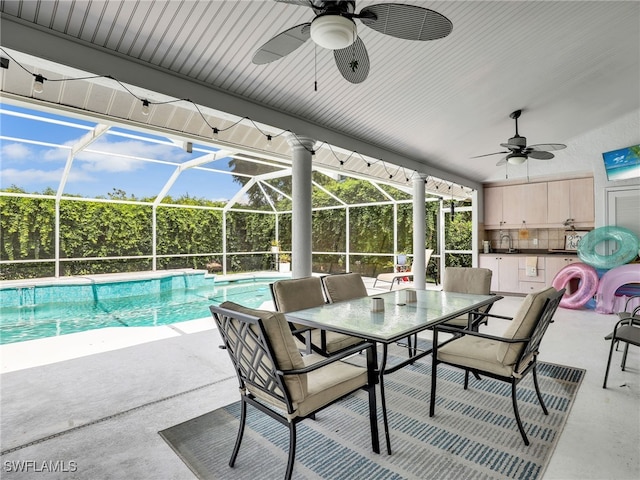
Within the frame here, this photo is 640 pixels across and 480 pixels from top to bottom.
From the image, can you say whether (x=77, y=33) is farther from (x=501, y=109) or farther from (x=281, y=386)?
(x=501, y=109)

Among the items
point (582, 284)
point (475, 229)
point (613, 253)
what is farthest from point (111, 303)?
point (613, 253)

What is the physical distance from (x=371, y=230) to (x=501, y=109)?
613cm

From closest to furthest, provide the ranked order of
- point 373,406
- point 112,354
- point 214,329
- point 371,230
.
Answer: point 373,406 → point 112,354 → point 214,329 → point 371,230

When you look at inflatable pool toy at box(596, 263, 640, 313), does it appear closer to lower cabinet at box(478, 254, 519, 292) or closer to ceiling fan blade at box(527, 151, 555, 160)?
lower cabinet at box(478, 254, 519, 292)

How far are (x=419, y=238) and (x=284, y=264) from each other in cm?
629

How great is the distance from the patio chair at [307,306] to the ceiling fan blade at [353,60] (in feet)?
5.84

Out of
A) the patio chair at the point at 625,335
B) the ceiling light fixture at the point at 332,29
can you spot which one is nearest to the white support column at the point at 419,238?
the patio chair at the point at 625,335

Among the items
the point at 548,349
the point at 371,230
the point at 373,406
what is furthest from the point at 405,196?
the point at 373,406

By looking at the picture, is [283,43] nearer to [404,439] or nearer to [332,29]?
[332,29]

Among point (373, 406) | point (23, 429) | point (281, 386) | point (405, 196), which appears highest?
point (405, 196)

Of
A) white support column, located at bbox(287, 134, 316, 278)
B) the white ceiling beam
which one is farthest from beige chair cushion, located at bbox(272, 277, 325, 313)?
the white ceiling beam

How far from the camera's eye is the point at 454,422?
97.1 inches

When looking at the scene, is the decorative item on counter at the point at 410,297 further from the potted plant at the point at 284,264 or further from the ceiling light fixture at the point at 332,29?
the potted plant at the point at 284,264

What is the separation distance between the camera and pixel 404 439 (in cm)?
226
